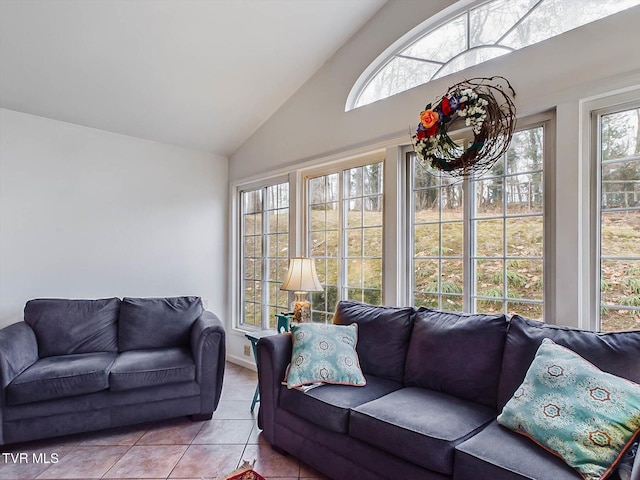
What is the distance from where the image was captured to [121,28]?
2.64 m

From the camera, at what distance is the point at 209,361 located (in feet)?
A: 9.21

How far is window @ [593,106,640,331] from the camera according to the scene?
190 centimetres

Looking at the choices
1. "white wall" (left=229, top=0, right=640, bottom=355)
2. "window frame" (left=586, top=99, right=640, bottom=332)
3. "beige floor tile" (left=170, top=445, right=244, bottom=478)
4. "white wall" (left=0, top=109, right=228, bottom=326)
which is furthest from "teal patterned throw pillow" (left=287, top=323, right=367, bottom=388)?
"white wall" (left=0, top=109, right=228, bottom=326)

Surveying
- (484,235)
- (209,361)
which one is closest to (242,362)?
(209,361)

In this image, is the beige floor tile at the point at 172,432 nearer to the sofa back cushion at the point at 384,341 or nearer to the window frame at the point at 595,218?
the sofa back cushion at the point at 384,341

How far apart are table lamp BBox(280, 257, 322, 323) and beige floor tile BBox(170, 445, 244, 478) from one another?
1.05 metres

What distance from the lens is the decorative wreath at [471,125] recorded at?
7.16 ft

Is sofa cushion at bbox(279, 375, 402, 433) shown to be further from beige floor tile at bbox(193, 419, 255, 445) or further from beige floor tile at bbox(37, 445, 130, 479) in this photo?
beige floor tile at bbox(37, 445, 130, 479)

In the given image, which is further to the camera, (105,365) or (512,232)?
(105,365)

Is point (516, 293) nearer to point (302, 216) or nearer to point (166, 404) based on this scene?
point (302, 216)

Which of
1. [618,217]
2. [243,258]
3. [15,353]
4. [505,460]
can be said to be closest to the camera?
[505,460]

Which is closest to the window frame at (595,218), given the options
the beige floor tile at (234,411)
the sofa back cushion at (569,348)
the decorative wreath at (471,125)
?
the sofa back cushion at (569,348)

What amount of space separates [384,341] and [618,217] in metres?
1.47

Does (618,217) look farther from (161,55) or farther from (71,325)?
(71,325)
